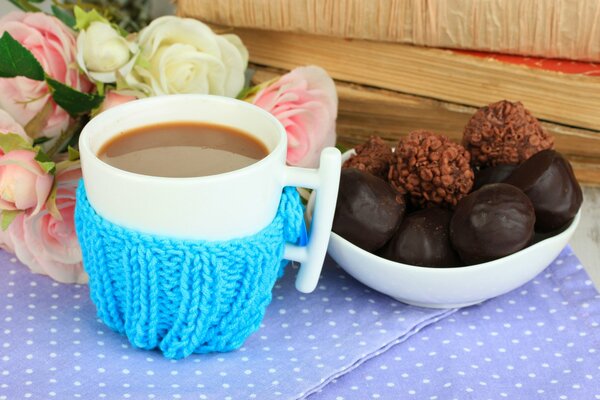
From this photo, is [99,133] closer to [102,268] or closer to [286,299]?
[102,268]

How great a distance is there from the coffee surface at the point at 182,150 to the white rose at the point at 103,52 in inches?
4.7

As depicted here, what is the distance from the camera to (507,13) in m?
0.86

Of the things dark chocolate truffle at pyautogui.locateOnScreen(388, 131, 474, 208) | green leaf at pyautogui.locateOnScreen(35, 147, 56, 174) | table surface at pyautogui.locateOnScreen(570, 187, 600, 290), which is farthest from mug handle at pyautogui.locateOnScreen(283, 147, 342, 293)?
table surface at pyautogui.locateOnScreen(570, 187, 600, 290)

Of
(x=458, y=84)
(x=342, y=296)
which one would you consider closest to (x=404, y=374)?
(x=342, y=296)

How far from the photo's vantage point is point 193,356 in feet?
2.22

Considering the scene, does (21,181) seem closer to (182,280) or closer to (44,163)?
(44,163)

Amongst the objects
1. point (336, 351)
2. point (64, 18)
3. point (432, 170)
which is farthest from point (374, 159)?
point (64, 18)

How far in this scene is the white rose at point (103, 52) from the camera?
75cm

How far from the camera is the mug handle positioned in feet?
2.02

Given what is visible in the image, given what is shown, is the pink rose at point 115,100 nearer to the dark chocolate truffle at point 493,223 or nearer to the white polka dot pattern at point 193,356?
the white polka dot pattern at point 193,356

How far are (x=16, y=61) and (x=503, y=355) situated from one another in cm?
52

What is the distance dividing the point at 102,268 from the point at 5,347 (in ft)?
0.40

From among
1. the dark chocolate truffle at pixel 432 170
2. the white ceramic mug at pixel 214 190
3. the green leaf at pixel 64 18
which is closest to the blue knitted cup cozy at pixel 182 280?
the white ceramic mug at pixel 214 190

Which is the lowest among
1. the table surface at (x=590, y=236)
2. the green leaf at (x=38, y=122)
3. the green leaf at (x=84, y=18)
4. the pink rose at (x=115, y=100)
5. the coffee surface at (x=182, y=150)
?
the table surface at (x=590, y=236)
